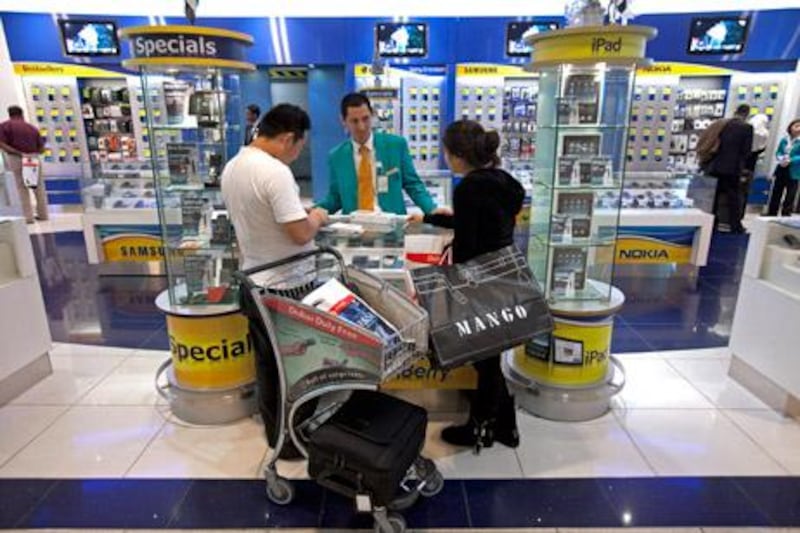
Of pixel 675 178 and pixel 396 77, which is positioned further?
pixel 396 77

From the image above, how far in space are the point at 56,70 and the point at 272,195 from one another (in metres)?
8.98

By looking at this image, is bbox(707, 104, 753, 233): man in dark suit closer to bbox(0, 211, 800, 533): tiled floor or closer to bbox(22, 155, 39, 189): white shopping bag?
bbox(0, 211, 800, 533): tiled floor

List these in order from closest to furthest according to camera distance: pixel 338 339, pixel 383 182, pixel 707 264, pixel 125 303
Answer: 1. pixel 338 339
2. pixel 383 182
3. pixel 125 303
4. pixel 707 264

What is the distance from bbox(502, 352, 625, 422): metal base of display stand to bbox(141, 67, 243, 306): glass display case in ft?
5.88

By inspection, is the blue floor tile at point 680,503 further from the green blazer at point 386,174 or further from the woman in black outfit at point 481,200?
the green blazer at point 386,174

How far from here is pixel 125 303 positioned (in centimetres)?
530

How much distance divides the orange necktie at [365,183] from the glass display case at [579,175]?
3.54 ft

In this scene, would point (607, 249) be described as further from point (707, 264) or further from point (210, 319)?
point (707, 264)

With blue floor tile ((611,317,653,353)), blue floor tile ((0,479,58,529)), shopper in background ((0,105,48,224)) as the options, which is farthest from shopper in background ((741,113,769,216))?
shopper in background ((0,105,48,224))

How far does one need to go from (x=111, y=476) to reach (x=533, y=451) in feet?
7.04

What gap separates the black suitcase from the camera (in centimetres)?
215

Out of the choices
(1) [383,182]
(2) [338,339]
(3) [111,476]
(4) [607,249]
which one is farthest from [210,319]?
(4) [607,249]

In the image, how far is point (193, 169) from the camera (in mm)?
3252

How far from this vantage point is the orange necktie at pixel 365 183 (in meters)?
3.72
